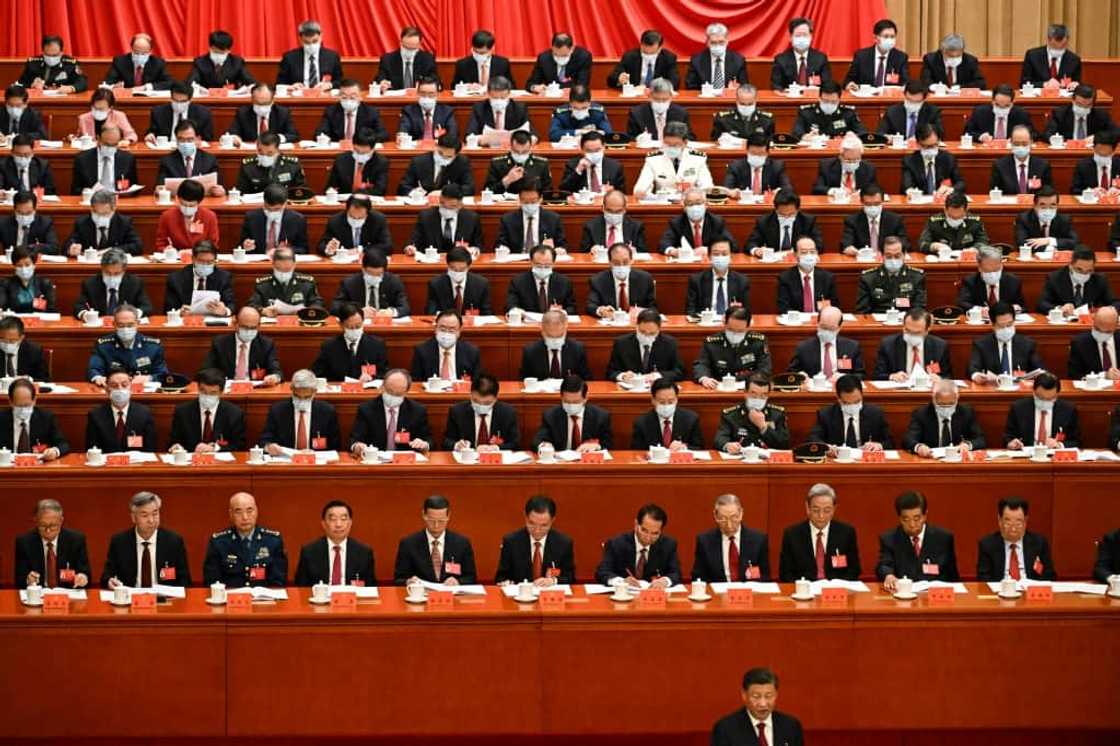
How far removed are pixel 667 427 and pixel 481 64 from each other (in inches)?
216

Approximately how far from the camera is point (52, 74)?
53.7ft

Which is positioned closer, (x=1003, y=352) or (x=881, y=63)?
(x=1003, y=352)

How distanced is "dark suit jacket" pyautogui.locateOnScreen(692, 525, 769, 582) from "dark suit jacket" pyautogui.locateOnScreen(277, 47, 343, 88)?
741 centimetres

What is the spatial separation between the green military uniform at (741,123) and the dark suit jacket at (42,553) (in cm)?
723

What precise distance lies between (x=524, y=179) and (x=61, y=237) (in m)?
3.56

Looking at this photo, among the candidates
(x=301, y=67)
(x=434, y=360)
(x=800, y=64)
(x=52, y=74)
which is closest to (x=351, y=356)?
(x=434, y=360)

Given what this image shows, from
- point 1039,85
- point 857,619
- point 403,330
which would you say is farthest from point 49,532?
point 1039,85

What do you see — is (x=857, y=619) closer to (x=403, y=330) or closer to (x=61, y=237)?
(x=403, y=330)

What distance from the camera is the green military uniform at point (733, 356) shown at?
1290 centimetres

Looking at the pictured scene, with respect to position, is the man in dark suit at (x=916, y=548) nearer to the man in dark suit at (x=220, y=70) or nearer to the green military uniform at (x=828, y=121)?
the green military uniform at (x=828, y=121)

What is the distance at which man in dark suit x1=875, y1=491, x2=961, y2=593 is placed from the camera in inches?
408

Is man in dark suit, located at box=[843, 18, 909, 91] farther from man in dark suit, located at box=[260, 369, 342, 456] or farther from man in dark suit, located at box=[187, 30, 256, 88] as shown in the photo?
man in dark suit, located at box=[260, 369, 342, 456]

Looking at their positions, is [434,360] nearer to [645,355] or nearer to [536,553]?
[645,355]

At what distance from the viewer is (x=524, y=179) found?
14664mm
